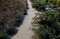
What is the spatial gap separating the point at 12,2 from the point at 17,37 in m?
1.48

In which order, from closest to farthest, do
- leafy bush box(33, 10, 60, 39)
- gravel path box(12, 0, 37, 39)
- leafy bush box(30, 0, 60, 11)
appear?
leafy bush box(33, 10, 60, 39), gravel path box(12, 0, 37, 39), leafy bush box(30, 0, 60, 11)

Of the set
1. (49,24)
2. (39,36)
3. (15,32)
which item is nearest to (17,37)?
(15,32)

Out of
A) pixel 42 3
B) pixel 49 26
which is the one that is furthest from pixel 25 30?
pixel 42 3

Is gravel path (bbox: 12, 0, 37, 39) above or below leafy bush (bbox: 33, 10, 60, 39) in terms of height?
below

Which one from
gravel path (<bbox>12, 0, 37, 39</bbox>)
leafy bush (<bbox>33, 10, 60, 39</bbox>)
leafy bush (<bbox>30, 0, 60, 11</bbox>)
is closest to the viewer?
leafy bush (<bbox>33, 10, 60, 39</bbox>)

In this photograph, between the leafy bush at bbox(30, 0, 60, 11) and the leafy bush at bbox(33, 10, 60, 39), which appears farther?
the leafy bush at bbox(30, 0, 60, 11)

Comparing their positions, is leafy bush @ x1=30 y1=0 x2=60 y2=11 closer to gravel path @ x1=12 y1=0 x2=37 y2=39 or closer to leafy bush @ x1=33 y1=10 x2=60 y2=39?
gravel path @ x1=12 y1=0 x2=37 y2=39

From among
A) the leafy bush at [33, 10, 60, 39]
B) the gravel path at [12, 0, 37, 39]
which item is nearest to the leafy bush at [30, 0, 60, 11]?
the gravel path at [12, 0, 37, 39]

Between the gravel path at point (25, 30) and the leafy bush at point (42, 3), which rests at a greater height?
the leafy bush at point (42, 3)

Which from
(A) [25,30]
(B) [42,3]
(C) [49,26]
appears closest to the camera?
(C) [49,26]

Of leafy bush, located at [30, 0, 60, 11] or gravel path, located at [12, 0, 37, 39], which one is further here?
leafy bush, located at [30, 0, 60, 11]

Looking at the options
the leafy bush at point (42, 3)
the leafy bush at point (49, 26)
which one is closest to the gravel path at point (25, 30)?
the leafy bush at point (49, 26)

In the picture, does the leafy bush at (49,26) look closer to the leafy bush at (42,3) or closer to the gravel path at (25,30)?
the gravel path at (25,30)

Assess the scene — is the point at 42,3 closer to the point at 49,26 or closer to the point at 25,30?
the point at 25,30
